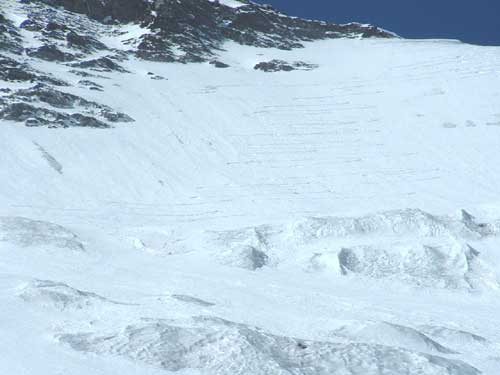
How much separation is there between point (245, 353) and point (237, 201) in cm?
2129

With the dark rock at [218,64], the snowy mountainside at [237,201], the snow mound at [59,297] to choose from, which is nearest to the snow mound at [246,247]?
the snowy mountainside at [237,201]

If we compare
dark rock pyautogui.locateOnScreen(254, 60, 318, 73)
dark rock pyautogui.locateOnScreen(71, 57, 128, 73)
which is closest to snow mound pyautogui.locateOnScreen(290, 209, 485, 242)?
dark rock pyautogui.locateOnScreen(71, 57, 128, 73)

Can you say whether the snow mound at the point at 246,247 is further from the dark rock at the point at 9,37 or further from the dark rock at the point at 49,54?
the dark rock at the point at 9,37

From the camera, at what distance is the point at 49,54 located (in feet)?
190

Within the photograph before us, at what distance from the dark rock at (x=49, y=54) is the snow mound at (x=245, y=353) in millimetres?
Answer: 49889

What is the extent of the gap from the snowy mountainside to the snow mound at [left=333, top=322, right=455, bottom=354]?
61 mm

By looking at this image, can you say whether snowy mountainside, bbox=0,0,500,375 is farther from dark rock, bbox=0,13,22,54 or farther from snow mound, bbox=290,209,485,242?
dark rock, bbox=0,13,22,54

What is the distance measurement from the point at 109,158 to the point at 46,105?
10.2m

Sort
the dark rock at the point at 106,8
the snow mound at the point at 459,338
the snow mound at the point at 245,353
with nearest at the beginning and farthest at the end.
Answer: the snow mound at the point at 245,353 → the snow mound at the point at 459,338 → the dark rock at the point at 106,8

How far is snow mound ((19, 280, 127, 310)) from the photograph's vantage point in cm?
1482

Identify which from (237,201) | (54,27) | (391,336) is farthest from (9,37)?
(391,336)

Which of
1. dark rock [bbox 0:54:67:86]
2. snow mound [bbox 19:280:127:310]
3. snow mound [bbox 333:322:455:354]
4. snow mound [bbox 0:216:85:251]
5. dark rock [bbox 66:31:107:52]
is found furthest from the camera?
dark rock [bbox 66:31:107:52]

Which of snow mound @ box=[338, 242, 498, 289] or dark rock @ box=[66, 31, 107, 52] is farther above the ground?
snow mound @ box=[338, 242, 498, 289]

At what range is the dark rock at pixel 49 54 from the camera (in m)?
57.4
